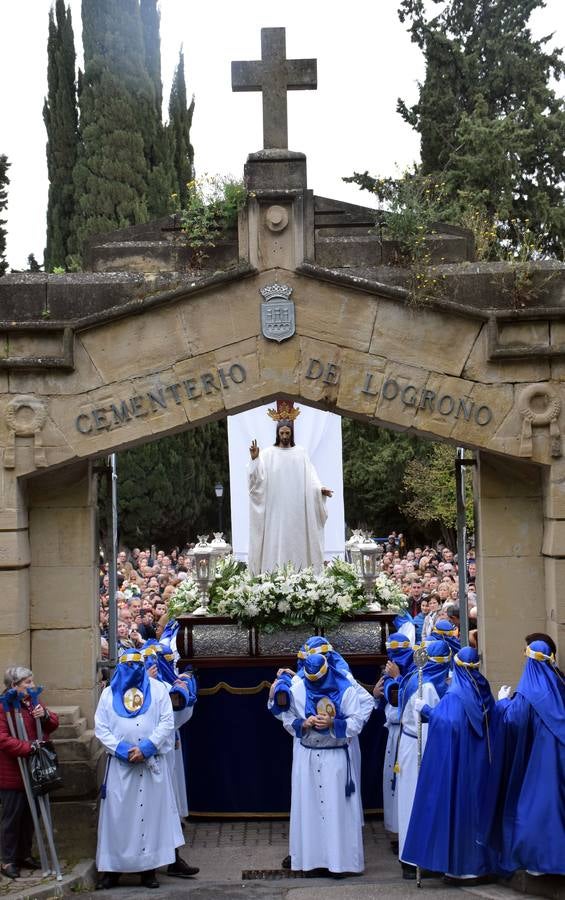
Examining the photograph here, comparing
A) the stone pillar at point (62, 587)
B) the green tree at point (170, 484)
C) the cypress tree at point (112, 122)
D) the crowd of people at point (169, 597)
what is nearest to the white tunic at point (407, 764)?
the crowd of people at point (169, 597)

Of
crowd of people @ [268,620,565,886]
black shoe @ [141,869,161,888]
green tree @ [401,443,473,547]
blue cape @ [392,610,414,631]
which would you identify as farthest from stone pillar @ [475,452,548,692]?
green tree @ [401,443,473,547]

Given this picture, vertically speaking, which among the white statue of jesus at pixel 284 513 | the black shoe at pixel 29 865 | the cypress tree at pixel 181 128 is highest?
the cypress tree at pixel 181 128

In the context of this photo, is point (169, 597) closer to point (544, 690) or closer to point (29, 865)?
point (29, 865)

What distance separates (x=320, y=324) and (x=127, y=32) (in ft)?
100

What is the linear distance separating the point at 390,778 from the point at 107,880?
2.85 meters

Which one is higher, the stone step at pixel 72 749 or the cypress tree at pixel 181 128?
the cypress tree at pixel 181 128

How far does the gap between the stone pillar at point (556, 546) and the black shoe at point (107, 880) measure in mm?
4113

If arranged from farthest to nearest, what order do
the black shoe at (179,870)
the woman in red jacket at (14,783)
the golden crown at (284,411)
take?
the golden crown at (284,411)
the black shoe at (179,870)
the woman in red jacket at (14,783)

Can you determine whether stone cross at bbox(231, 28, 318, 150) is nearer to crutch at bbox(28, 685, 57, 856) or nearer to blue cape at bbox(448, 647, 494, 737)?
blue cape at bbox(448, 647, 494, 737)

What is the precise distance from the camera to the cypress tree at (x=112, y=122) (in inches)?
1412

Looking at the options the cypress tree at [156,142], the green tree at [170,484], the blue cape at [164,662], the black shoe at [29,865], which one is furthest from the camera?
the green tree at [170,484]

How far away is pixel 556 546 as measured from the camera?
1004 cm

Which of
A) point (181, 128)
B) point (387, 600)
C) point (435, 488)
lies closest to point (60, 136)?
point (181, 128)

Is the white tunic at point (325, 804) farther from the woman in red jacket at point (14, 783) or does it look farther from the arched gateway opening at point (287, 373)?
the woman in red jacket at point (14, 783)
